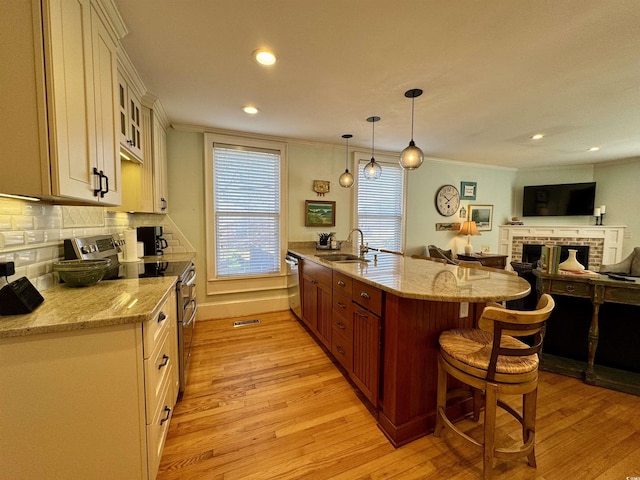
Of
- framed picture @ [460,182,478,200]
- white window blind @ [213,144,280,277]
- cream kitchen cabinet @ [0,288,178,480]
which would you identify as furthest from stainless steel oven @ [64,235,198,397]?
framed picture @ [460,182,478,200]

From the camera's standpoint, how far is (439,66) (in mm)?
1926

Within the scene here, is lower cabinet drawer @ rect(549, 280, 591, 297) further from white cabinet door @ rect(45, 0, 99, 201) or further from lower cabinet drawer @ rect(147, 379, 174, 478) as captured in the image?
white cabinet door @ rect(45, 0, 99, 201)

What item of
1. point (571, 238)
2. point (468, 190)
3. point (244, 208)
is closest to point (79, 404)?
point (244, 208)

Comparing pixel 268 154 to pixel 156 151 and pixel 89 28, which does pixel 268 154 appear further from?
pixel 89 28

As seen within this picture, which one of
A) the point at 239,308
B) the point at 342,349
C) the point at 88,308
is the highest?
the point at 88,308

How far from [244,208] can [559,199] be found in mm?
6272

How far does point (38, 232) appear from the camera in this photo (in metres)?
1.40

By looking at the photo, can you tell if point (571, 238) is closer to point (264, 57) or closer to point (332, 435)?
point (332, 435)

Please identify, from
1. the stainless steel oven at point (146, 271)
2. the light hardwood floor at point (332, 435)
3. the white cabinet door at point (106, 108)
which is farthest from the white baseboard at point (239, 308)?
the white cabinet door at point (106, 108)

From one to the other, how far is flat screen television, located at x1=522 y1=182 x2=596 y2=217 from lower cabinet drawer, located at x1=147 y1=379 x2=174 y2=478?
6.85 m

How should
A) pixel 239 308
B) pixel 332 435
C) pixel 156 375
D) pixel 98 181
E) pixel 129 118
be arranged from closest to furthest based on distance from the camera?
pixel 156 375 → pixel 98 181 → pixel 332 435 → pixel 129 118 → pixel 239 308

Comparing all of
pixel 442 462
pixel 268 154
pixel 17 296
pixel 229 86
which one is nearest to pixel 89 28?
pixel 229 86

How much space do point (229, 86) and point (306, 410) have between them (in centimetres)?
268

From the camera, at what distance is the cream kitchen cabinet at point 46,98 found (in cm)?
97
